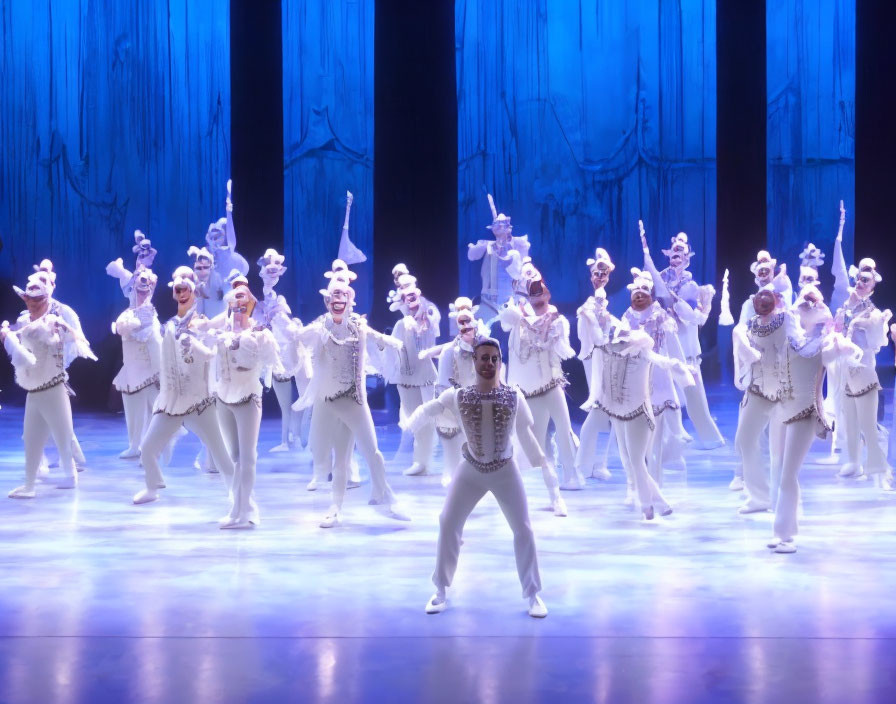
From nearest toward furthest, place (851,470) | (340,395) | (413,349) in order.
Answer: (340,395) < (851,470) < (413,349)

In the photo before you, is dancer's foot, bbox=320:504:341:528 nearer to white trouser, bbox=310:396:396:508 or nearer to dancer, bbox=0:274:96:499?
white trouser, bbox=310:396:396:508

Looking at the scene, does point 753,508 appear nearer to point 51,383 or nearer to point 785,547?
point 785,547

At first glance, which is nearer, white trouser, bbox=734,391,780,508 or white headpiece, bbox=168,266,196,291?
white trouser, bbox=734,391,780,508

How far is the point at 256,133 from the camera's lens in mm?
12641

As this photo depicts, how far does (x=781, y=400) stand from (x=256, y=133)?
26.5ft

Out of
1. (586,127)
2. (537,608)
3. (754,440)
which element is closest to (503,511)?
(537,608)

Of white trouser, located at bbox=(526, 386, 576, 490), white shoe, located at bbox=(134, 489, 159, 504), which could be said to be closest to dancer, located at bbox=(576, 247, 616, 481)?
white trouser, located at bbox=(526, 386, 576, 490)

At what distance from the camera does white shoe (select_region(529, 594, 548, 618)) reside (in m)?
4.77

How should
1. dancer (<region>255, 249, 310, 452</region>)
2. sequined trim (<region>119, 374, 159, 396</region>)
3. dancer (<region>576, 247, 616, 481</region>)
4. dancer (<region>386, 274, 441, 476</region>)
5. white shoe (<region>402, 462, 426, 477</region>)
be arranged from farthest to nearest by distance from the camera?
dancer (<region>255, 249, 310, 452</region>), sequined trim (<region>119, 374, 159, 396</region>), dancer (<region>386, 274, 441, 476</region>), white shoe (<region>402, 462, 426, 477</region>), dancer (<region>576, 247, 616, 481</region>)

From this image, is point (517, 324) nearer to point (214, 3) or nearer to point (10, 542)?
point (10, 542)

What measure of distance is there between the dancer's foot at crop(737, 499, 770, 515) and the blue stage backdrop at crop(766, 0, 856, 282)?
7.19 meters

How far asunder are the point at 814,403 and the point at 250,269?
7904mm

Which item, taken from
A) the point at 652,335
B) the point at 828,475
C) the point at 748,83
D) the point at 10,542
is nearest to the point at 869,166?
the point at 748,83

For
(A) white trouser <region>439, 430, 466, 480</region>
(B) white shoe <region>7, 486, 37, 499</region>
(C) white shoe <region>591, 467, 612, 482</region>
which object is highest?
(A) white trouser <region>439, 430, 466, 480</region>
